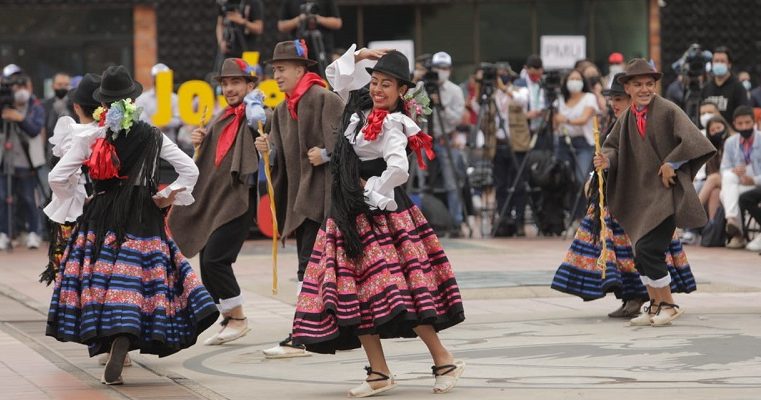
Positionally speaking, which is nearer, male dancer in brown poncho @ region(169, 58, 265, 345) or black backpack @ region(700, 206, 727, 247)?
male dancer in brown poncho @ region(169, 58, 265, 345)

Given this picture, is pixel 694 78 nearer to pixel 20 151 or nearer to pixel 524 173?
pixel 524 173

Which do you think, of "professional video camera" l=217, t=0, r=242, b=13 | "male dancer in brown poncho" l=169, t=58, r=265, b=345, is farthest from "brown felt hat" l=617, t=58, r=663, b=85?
"professional video camera" l=217, t=0, r=242, b=13

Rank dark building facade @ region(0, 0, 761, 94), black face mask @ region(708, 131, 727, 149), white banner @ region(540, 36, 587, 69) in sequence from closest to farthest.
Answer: black face mask @ region(708, 131, 727, 149) → white banner @ region(540, 36, 587, 69) → dark building facade @ region(0, 0, 761, 94)

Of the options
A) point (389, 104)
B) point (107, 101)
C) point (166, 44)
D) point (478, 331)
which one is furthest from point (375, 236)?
point (166, 44)

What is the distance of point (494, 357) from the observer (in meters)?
9.52

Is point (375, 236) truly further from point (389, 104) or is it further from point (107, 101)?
point (107, 101)

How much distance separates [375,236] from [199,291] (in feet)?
4.09

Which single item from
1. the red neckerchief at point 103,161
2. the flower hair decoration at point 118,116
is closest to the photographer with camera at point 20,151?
the flower hair decoration at point 118,116

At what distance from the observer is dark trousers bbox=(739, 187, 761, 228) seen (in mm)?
16672

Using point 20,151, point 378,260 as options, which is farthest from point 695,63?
point 378,260

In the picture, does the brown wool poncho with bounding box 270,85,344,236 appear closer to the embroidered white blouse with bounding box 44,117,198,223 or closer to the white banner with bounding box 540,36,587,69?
the embroidered white blouse with bounding box 44,117,198,223

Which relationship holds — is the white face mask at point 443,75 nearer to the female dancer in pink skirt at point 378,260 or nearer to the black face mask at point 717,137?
the black face mask at point 717,137

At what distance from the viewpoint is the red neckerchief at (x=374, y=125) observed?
26.9ft

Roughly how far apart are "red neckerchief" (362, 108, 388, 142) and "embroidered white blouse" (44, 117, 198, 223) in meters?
1.30
